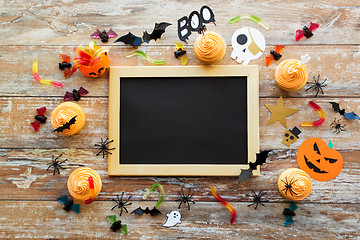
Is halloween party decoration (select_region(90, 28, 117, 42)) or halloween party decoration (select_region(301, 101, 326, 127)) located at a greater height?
halloween party decoration (select_region(90, 28, 117, 42))

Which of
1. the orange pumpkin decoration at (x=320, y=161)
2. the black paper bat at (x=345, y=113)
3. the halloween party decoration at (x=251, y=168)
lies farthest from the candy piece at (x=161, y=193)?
the black paper bat at (x=345, y=113)

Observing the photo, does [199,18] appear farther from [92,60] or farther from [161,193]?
[161,193]

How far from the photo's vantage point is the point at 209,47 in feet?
4.27

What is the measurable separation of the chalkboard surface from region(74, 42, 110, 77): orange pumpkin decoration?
4.6 inches

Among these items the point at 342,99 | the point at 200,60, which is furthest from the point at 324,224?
the point at 200,60

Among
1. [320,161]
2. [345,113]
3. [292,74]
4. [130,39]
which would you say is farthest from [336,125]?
[130,39]

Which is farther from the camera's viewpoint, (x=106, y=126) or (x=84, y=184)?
(x=106, y=126)

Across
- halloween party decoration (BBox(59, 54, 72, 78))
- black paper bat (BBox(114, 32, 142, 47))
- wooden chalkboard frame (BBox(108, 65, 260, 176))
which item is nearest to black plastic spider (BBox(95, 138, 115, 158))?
wooden chalkboard frame (BBox(108, 65, 260, 176))

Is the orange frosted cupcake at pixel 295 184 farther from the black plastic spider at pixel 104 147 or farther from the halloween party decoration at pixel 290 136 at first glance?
the black plastic spider at pixel 104 147

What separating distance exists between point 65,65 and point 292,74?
1053 mm

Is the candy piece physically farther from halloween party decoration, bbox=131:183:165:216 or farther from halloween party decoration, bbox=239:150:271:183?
halloween party decoration, bbox=239:150:271:183

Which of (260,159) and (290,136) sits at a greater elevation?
(290,136)

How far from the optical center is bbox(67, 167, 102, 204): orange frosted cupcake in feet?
4.29

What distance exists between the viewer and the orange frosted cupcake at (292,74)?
131 cm
